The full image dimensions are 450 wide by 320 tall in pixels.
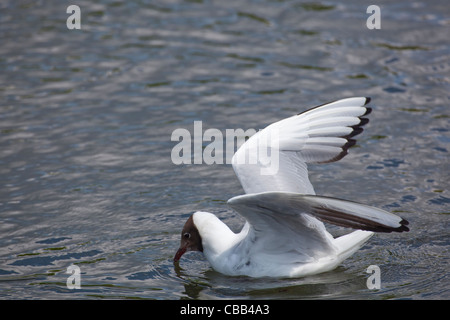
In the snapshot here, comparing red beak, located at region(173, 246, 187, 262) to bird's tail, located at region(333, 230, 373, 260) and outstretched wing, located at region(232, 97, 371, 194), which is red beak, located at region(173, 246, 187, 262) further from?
bird's tail, located at region(333, 230, 373, 260)

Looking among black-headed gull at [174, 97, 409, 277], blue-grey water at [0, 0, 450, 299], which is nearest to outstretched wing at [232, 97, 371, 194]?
black-headed gull at [174, 97, 409, 277]

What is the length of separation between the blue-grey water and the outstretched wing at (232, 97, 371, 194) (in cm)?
92

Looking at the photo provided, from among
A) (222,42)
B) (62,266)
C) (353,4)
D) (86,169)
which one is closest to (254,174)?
(62,266)

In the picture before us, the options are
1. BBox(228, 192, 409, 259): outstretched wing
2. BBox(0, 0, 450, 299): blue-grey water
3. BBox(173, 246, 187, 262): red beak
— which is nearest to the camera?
BBox(228, 192, 409, 259): outstretched wing

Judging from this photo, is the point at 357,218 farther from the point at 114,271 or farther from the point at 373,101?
the point at 373,101

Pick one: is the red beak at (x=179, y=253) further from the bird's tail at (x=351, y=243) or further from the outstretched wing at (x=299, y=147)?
the bird's tail at (x=351, y=243)

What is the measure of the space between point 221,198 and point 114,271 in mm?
1791

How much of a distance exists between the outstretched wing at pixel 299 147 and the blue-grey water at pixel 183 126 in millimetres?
923

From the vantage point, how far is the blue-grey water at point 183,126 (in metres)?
6.84

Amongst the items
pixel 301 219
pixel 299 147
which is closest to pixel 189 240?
pixel 301 219

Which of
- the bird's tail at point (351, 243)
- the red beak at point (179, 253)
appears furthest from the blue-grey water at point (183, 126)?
the bird's tail at point (351, 243)

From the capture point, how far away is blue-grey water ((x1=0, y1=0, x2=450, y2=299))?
6836 millimetres

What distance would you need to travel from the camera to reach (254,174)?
6672mm

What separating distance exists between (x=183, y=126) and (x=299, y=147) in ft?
11.4
